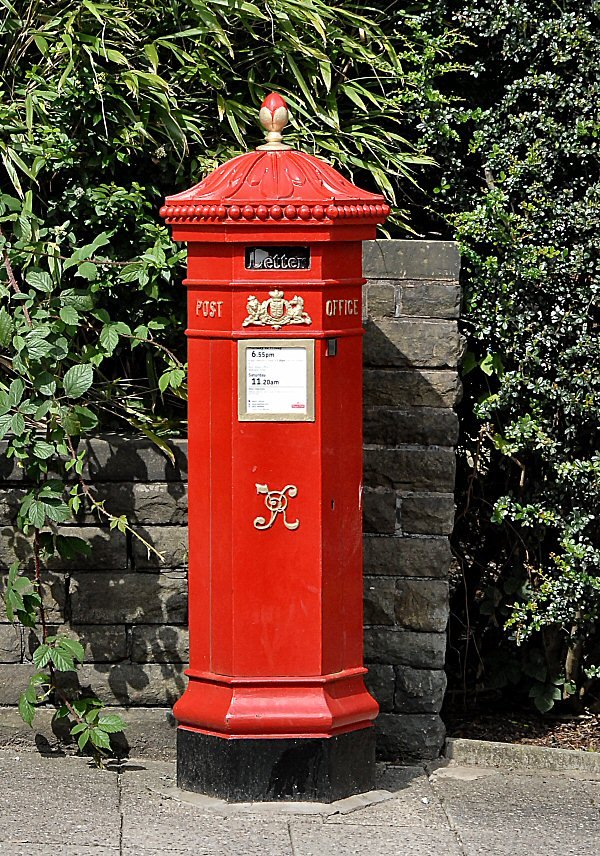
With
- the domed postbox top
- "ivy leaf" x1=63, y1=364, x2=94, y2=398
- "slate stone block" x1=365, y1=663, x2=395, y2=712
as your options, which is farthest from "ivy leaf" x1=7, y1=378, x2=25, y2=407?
"slate stone block" x1=365, y1=663, x2=395, y2=712

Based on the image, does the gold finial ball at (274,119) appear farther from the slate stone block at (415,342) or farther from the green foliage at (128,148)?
the slate stone block at (415,342)

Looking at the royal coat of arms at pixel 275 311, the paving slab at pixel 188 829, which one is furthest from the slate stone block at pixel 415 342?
the paving slab at pixel 188 829

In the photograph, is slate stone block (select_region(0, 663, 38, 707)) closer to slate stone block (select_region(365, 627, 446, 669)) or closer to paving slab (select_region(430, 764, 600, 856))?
slate stone block (select_region(365, 627, 446, 669))

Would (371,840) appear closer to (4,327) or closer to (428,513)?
(428,513)

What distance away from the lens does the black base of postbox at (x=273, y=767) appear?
4.10 meters

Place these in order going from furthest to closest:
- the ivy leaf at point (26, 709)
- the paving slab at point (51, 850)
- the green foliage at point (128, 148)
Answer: the green foliage at point (128, 148) < the ivy leaf at point (26, 709) < the paving slab at point (51, 850)

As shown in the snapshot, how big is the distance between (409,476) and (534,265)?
3.09 feet

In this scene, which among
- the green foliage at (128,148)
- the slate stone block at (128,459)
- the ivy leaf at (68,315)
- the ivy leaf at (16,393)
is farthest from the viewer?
the slate stone block at (128,459)

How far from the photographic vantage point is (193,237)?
3.93 meters

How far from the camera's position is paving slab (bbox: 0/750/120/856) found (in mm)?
3868

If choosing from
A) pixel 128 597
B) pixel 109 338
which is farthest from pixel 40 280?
pixel 128 597

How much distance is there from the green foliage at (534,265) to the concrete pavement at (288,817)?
0.72m

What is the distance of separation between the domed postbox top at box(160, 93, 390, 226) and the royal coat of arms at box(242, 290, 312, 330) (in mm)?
239

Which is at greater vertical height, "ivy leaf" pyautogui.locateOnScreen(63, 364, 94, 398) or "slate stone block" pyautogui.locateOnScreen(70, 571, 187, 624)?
"ivy leaf" pyautogui.locateOnScreen(63, 364, 94, 398)
